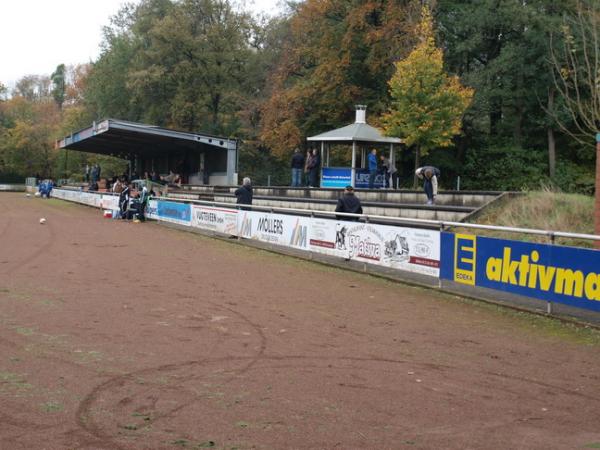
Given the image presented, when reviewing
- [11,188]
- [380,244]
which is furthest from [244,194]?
[11,188]

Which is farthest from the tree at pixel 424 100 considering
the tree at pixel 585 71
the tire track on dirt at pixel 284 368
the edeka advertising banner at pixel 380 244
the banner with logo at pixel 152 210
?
the tire track on dirt at pixel 284 368

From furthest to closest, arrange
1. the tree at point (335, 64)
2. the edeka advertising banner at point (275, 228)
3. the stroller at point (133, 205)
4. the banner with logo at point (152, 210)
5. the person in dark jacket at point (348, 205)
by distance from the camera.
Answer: the tree at point (335, 64) → the banner with logo at point (152, 210) → the stroller at point (133, 205) → the edeka advertising banner at point (275, 228) → the person in dark jacket at point (348, 205)

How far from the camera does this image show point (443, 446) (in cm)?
503

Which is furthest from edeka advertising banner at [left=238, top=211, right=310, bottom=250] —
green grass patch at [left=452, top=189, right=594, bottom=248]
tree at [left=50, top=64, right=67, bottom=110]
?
tree at [left=50, top=64, right=67, bottom=110]

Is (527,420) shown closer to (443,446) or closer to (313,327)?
(443,446)

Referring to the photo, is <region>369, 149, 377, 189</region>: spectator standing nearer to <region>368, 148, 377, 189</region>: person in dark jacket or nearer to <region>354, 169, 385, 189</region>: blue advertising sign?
<region>368, 148, 377, 189</region>: person in dark jacket

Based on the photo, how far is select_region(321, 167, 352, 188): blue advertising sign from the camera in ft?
101

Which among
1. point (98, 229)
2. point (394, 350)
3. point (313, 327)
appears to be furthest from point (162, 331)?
point (98, 229)

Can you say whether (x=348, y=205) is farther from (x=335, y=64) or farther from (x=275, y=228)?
(x=335, y=64)

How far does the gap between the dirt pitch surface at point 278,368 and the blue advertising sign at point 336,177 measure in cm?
1762

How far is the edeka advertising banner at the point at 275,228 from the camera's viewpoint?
18453mm

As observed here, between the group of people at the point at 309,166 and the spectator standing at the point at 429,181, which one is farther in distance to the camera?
the group of people at the point at 309,166

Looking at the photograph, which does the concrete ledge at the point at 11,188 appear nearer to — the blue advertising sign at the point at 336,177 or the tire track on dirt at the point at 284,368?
the blue advertising sign at the point at 336,177

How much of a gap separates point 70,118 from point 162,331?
273 ft
